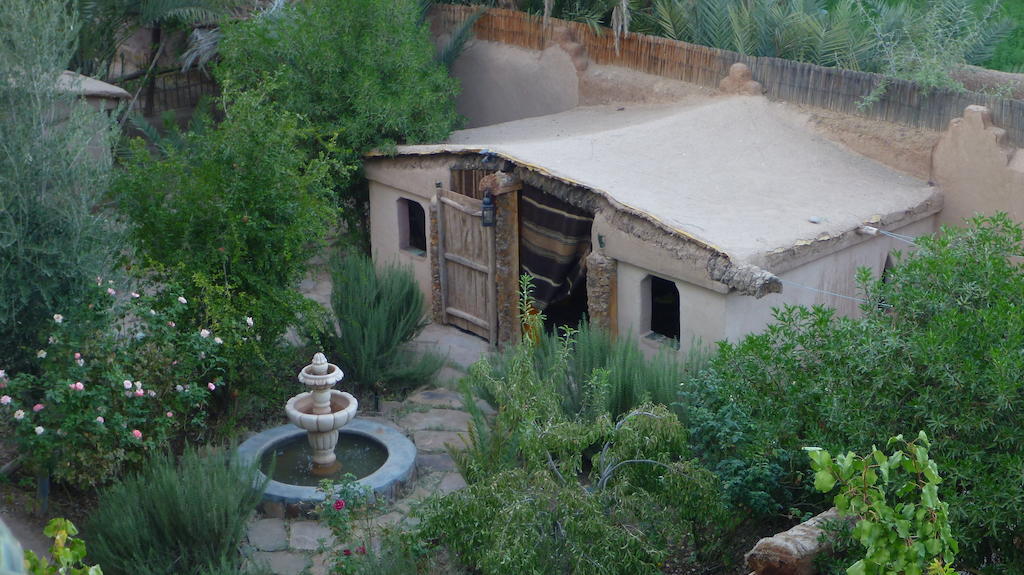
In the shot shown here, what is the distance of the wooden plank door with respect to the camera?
11195 millimetres

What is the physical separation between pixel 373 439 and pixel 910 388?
5.08 m

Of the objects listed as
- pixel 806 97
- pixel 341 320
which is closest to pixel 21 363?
pixel 341 320

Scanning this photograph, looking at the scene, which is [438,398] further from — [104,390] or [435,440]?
[104,390]

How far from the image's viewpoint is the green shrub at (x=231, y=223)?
866 cm

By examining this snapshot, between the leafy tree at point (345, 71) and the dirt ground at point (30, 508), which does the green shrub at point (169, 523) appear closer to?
the dirt ground at point (30, 508)

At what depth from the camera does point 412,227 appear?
1288 centimetres

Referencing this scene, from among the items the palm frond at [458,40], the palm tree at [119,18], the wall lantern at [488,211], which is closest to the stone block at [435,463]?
the wall lantern at [488,211]

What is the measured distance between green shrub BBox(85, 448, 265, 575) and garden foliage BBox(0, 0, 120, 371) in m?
1.46

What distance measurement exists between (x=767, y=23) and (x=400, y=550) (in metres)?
8.82

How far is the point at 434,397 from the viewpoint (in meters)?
10.2

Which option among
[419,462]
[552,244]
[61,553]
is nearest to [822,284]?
[552,244]

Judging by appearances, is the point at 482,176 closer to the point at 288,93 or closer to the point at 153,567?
the point at 288,93

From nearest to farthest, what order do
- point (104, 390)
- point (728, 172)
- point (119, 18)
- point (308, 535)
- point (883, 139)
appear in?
1. point (104, 390)
2. point (308, 535)
3. point (728, 172)
4. point (883, 139)
5. point (119, 18)

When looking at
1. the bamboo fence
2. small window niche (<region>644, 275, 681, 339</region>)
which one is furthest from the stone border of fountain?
the bamboo fence
